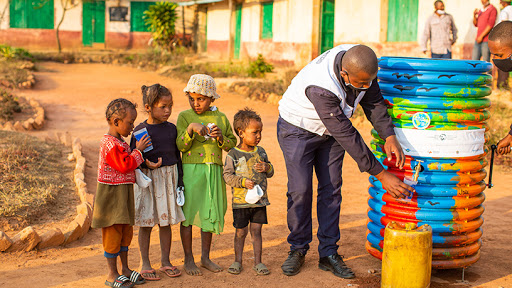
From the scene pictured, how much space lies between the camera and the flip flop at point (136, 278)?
13.2ft

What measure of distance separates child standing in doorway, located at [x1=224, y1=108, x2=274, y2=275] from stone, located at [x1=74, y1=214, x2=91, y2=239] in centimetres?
150

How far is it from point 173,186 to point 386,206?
1560 mm

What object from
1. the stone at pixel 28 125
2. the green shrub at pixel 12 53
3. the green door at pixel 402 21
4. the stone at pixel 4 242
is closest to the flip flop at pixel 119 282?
the stone at pixel 4 242

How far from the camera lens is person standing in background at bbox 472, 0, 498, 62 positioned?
9.99 metres

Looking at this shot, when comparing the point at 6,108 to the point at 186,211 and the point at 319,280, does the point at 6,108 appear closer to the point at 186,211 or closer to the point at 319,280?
the point at 186,211

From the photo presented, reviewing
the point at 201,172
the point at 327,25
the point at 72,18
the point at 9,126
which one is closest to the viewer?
the point at 201,172

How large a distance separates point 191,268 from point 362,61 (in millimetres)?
1950

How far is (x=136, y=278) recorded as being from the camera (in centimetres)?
402

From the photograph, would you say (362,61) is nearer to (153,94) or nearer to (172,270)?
(153,94)

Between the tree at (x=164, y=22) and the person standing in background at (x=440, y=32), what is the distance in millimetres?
15970

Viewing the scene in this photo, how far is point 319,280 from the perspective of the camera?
4188mm

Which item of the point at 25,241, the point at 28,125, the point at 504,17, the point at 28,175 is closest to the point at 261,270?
the point at 25,241

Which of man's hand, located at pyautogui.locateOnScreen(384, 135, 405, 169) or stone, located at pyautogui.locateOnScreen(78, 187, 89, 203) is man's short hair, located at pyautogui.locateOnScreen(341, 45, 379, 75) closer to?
man's hand, located at pyautogui.locateOnScreen(384, 135, 405, 169)

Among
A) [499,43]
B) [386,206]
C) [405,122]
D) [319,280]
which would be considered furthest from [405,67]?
[319,280]
